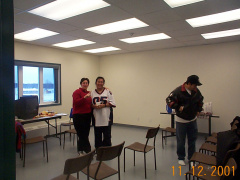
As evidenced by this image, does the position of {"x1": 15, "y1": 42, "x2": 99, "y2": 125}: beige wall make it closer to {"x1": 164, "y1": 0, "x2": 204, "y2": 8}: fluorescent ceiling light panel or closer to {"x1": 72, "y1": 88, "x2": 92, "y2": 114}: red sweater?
{"x1": 72, "y1": 88, "x2": 92, "y2": 114}: red sweater

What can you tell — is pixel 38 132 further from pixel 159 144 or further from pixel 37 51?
pixel 159 144

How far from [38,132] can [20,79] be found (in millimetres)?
1434

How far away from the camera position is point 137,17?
9.34 ft

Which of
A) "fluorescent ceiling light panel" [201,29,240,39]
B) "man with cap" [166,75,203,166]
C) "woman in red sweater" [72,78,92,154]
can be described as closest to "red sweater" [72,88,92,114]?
"woman in red sweater" [72,78,92,154]

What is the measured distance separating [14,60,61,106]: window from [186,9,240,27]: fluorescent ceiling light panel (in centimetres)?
380

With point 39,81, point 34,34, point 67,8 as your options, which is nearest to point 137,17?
point 67,8

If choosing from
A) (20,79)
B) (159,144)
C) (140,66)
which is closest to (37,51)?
(20,79)

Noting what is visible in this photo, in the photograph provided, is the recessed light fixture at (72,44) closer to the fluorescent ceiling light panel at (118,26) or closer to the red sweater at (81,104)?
the fluorescent ceiling light panel at (118,26)

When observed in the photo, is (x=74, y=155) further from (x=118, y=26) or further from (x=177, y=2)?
(x=177, y=2)

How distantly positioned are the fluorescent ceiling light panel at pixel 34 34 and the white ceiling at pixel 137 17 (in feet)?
0.46

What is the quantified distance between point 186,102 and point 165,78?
2.73 metres

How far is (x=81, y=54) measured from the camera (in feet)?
19.6

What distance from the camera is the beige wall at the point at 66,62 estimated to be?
4.59 meters

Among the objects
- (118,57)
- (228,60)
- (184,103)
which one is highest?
(118,57)
